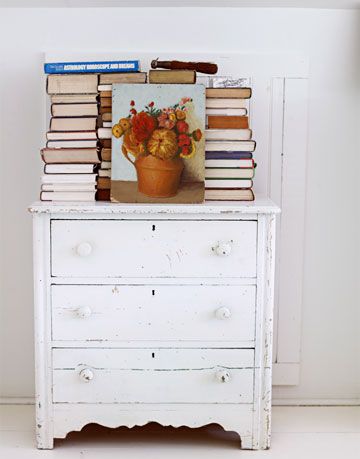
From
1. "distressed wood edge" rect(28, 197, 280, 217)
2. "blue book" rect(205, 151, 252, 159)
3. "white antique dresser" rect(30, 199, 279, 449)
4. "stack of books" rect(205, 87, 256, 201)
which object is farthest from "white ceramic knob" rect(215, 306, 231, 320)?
"blue book" rect(205, 151, 252, 159)

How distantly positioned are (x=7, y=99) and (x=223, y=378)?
48.1 inches

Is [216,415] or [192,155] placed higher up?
[192,155]

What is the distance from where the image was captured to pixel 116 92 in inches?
93.0

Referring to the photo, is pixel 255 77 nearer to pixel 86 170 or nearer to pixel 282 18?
pixel 282 18

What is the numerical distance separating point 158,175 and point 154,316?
442 millimetres

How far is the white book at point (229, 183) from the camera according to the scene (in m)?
2.41

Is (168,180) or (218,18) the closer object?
(168,180)

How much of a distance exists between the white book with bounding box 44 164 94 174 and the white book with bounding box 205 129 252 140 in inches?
15.5

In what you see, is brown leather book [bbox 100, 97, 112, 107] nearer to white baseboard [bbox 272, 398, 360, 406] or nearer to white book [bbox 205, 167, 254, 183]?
white book [bbox 205, 167, 254, 183]

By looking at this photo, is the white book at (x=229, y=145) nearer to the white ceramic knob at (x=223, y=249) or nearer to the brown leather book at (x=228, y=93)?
the brown leather book at (x=228, y=93)

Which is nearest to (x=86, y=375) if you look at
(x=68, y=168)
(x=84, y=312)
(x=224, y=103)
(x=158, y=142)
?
(x=84, y=312)

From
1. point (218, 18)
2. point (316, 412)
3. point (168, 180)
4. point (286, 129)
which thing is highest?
point (218, 18)

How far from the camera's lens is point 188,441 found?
7.91ft

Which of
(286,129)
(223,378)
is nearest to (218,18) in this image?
(286,129)
